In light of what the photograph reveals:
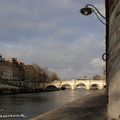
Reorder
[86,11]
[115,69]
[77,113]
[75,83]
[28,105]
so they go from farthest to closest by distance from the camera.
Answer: [75,83] → [28,105] → [77,113] → [86,11] → [115,69]

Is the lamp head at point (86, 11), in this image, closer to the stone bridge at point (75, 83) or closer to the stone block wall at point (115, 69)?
the stone block wall at point (115, 69)

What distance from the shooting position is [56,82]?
160m

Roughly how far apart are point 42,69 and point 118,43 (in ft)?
538

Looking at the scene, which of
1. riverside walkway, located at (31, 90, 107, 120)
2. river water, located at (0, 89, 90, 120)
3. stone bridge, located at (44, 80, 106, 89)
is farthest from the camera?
stone bridge, located at (44, 80, 106, 89)

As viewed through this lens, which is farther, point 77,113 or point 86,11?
point 77,113

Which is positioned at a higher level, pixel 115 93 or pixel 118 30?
pixel 118 30

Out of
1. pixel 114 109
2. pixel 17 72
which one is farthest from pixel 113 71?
pixel 17 72

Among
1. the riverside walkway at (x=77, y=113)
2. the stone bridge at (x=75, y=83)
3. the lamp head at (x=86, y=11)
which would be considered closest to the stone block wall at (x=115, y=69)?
the riverside walkway at (x=77, y=113)

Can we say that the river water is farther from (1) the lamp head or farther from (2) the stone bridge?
(2) the stone bridge

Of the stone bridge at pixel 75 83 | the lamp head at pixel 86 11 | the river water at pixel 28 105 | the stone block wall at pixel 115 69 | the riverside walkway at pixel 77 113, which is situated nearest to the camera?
the stone block wall at pixel 115 69

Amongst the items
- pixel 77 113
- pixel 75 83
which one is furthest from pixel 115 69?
pixel 75 83

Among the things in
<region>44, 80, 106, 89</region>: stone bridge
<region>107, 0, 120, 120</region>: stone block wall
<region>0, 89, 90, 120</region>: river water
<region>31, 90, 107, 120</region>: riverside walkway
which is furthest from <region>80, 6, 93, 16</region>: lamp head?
<region>44, 80, 106, 89</region>: stone bridge

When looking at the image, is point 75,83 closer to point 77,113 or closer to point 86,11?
point 77,113

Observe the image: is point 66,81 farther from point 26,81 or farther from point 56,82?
point 26,81
